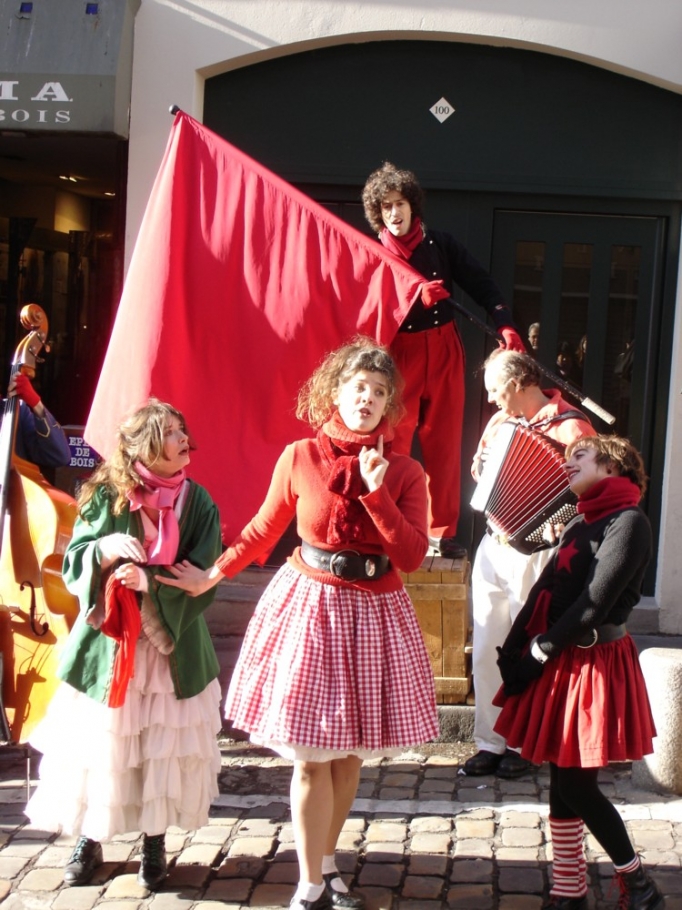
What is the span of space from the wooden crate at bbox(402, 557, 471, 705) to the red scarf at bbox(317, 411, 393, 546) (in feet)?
6.49

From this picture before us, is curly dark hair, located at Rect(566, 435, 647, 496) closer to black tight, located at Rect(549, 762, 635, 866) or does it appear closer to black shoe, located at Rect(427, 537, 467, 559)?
black tight, located at Rect(549, 762, 635, 866)

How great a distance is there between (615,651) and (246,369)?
2339mm

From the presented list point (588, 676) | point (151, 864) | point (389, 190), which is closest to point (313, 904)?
point (151, 864)

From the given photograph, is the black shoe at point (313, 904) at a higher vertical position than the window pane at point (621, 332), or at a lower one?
lower

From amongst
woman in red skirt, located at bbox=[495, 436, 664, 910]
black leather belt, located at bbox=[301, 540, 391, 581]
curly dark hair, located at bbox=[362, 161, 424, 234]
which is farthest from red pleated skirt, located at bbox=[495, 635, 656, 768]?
curly dark hair, located at bbox=[362, 161, 424, 234]

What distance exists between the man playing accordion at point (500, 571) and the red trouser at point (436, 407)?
74 cm

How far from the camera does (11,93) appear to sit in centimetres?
681

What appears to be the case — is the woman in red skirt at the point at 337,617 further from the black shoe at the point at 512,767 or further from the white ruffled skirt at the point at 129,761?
the black shoe at the point at 512,767

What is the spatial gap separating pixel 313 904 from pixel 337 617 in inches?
36.0

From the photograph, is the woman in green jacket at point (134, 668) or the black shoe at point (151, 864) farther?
the black shoe at point (151, 864)

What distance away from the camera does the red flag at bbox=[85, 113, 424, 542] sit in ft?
17.9

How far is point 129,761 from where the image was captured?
4012 millimetres

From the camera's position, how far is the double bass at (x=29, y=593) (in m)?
4.84

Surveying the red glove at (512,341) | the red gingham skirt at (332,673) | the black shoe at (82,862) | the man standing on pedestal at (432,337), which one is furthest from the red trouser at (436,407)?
the black shoe at (82,862)
